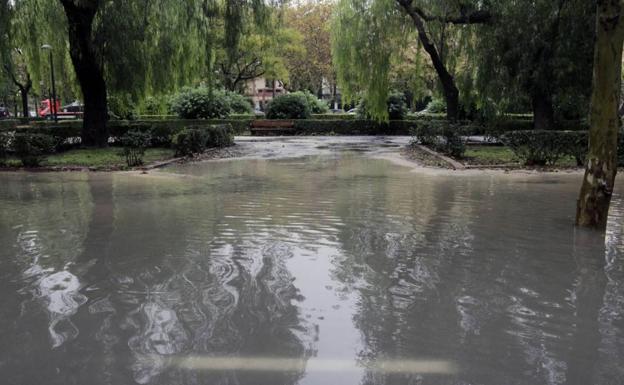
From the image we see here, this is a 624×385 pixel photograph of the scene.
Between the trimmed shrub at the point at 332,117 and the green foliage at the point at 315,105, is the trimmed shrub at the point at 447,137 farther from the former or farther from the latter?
the green foliage at the point at 315,105

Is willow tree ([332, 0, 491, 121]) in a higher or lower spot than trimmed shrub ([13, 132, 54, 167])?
higher

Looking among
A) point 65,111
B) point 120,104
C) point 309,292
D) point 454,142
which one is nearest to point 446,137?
point 454,142

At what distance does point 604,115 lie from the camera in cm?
694

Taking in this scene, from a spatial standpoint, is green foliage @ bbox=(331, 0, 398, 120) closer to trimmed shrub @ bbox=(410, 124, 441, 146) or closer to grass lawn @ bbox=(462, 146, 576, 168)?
trimmed shrub @ bbox=(410, 124, 441, 146)

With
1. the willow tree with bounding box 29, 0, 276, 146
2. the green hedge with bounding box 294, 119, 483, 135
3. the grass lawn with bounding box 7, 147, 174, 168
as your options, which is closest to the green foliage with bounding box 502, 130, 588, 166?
the willow tree with bounding box 29, 0, 276, 146

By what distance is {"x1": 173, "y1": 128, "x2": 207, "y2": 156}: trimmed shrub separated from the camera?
57.8 feet

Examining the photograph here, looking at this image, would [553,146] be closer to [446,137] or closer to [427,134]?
[446,137]

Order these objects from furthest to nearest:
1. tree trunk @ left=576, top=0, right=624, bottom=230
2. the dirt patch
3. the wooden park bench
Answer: the wooden park bench < the dirt patch < tree trunk @ left=576, top=0, right=624, bottom=230

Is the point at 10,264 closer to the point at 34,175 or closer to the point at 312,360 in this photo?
the point at 312,360

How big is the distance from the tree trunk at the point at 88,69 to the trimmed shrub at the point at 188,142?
10.2 feet

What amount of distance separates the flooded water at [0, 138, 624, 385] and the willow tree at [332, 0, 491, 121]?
13.3 m

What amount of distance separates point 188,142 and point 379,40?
9.87 meters

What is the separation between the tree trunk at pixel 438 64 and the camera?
69.7ft

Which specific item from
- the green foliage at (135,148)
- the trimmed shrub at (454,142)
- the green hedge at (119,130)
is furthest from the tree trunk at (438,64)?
the green foliage at (135,148)
